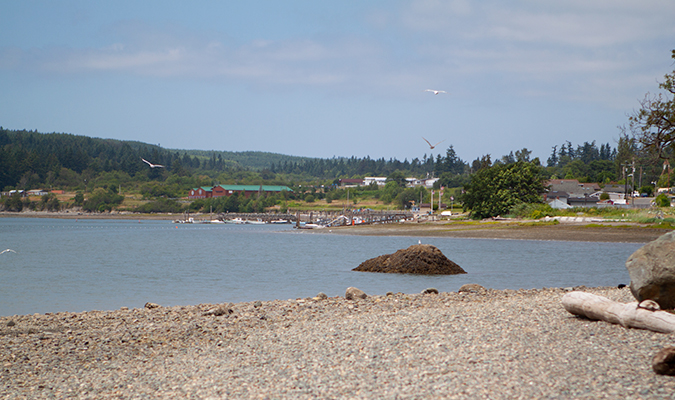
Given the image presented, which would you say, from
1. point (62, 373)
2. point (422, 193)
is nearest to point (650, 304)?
point (62, 373)

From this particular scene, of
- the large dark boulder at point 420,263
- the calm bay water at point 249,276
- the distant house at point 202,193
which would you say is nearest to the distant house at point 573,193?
the calm bay water at point 249,276

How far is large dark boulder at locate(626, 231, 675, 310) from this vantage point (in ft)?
32.0

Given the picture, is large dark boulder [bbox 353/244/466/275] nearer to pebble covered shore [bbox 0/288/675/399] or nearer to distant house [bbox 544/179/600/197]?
pebble covered shore [bbox 0/288/675/399]

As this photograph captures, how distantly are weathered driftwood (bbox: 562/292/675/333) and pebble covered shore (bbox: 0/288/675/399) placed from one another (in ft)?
0.60

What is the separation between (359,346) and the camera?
371 inches

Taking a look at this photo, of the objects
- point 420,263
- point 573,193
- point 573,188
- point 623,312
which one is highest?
point 573,188

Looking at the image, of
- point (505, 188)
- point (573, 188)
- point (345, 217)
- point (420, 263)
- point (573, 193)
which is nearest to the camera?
point (420, 263)

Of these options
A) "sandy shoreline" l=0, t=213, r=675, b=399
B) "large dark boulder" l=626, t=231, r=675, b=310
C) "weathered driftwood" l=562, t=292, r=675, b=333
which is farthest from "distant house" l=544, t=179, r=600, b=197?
"weathered driftwood" l=562, t=292, r=675, b=333

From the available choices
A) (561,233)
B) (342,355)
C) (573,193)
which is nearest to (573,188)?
(573,193)

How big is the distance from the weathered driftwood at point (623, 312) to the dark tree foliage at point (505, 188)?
221ft

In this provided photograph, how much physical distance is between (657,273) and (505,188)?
70.2m

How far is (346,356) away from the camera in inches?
351

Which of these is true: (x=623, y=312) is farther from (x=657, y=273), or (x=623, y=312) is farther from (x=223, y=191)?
(x=223, y=191)

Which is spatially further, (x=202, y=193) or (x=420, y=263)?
(x=202, y=193)
